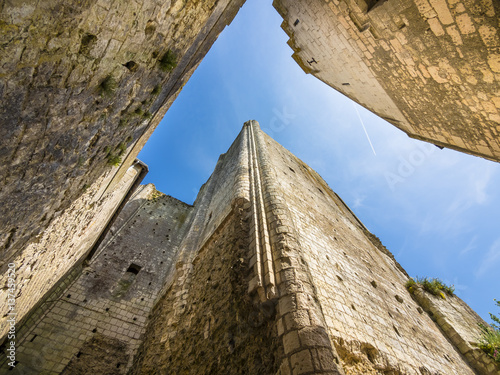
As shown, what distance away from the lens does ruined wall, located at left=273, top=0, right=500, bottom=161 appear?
134 inches

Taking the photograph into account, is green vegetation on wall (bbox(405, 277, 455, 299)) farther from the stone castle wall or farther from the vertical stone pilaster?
the vertical stone pilaster

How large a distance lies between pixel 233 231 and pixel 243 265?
1153 millimetres

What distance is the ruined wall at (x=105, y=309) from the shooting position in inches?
230

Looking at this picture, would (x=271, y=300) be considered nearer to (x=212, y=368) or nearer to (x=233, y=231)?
(x=212, y=368)

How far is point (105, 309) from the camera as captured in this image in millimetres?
7363

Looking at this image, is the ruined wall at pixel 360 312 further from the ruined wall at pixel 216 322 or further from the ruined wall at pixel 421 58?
the ruined wall at pixel 421 58

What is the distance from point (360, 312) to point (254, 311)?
6.42 feet

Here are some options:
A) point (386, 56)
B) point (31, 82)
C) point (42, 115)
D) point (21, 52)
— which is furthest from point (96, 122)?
point (386, 56)

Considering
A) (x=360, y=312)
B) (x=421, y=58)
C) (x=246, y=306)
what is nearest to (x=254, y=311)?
(x=246, y=306)

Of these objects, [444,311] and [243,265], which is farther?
[444,311]

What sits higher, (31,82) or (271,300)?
(31,82)

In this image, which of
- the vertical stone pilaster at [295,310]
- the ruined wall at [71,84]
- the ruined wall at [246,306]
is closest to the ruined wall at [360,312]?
the vertical stone pilaster at [295,310]

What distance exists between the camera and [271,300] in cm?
317

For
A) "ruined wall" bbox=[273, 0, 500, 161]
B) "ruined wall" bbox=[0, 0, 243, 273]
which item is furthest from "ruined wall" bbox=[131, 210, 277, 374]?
"ruined wall" bbox=[273, 0, 500, 161]
